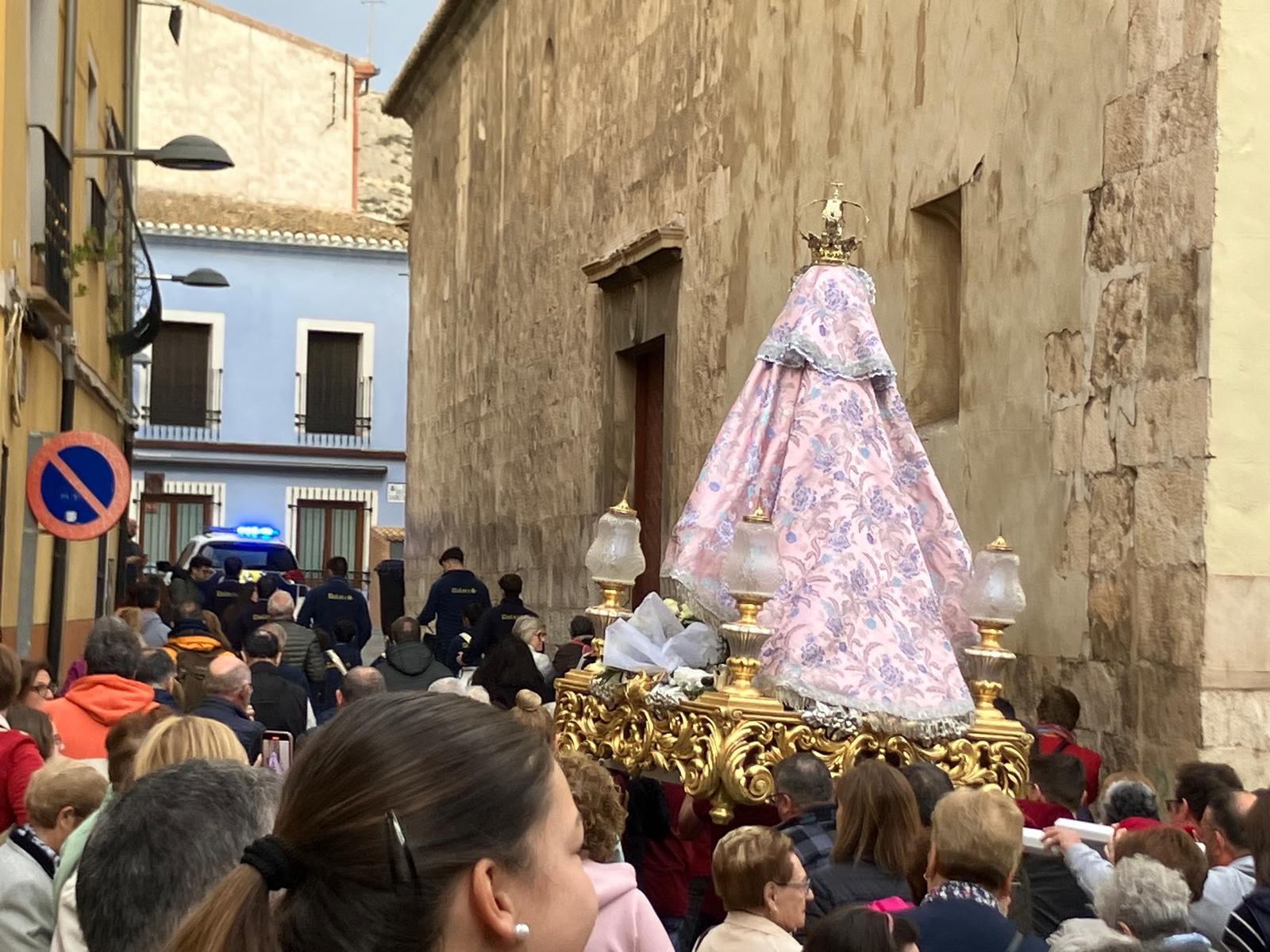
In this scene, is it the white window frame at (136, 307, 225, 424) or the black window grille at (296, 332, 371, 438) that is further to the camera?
the black window grille at (296, 332, 371, 438)

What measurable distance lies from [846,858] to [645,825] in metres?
1.71

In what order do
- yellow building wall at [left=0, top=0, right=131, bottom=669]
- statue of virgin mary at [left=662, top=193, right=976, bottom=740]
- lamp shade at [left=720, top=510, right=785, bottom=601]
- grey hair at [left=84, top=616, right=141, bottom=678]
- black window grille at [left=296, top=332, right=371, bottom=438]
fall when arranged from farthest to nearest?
black window grille at [left=296, top=332, right=371, bottom=438] < yellow building wall at [left=0, top=0, right=131, bottom=669] < grey hair at [left=84, top=616, right=141, bottom=678] < statue of virgin mary at [left=662, top=193, right=976, bottom=740] < lamp shade at [left=720, top=510, right=785, bottom=601]

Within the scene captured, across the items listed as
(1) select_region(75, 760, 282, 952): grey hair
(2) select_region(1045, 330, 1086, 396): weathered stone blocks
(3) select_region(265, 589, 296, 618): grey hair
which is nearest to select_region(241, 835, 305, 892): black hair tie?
(1) select_region(75, 760, 282, 952): grey hair

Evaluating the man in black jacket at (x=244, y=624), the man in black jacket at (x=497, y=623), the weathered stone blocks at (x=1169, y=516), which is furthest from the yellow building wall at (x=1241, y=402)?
the man in black jacket at (x=244, y=624)

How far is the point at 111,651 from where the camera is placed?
7.34 metres

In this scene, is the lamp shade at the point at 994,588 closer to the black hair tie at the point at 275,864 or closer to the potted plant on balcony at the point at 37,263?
the black hair tie at the point at 275,864

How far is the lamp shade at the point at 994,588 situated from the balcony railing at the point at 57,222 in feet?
24.3

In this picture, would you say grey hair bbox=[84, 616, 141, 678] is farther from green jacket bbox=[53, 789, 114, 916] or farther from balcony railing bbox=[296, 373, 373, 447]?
balcony railing bbox=[296, 373, 373, 447]

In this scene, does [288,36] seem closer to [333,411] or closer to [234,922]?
[333,411]

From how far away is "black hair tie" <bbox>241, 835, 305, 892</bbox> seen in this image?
172 cm

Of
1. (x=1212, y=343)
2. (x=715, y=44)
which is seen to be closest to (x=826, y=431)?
(x=1212, y=343)

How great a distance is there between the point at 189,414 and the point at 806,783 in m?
35.6

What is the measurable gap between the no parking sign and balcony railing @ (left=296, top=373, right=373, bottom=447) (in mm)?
29489

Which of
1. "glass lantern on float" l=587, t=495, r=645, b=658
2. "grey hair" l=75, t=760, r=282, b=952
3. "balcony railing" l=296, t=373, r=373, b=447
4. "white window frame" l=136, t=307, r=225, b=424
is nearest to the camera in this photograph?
"grey hair" l=75, t=760, r=282, b=952
